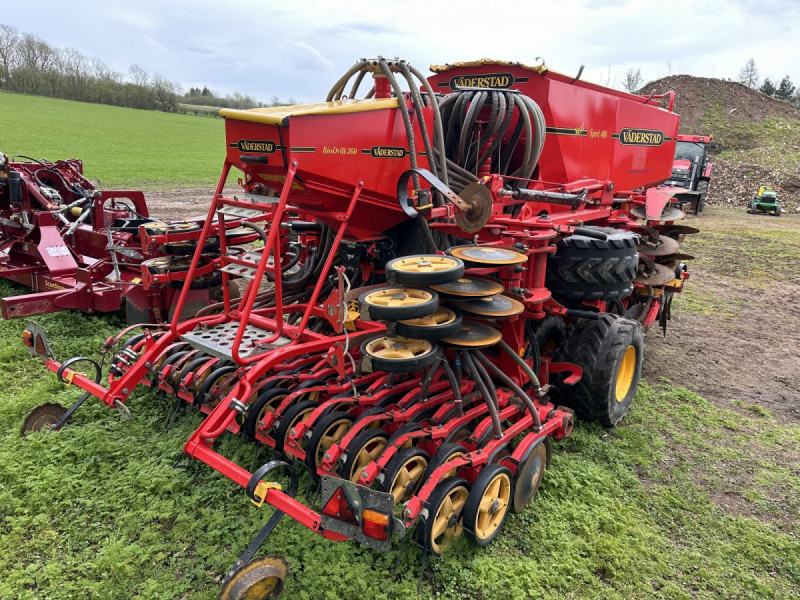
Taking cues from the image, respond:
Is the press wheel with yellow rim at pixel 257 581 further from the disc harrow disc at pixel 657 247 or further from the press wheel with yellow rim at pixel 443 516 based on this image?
the disc harrow disc at pixel 657 247

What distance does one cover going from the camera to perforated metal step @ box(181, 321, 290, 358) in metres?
3.31

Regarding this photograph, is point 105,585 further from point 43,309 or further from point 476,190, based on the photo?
point 43,309

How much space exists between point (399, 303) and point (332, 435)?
0.91 meters

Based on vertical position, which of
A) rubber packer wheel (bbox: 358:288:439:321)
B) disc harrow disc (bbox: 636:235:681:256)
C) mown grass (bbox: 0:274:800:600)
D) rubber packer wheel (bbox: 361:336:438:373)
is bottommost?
mown grass (bbox: 0:274:800:600)

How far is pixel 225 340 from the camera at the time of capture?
3527mm

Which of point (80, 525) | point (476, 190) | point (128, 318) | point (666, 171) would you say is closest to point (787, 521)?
point (476, 190)

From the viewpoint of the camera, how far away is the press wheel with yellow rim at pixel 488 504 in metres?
2.80

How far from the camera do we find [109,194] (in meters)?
6.41

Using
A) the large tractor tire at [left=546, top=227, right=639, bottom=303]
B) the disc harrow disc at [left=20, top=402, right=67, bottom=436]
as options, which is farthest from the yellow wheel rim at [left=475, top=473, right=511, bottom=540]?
the disc harrow disc at [left=20, top=402, right=67, bottom=436]

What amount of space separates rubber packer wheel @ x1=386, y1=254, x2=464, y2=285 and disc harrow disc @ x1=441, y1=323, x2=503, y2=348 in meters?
0.36

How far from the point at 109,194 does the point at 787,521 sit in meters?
6.98

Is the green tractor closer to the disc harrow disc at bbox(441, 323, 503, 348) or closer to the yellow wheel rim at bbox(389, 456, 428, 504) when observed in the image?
the disc harrow disc at bbox(441, 323, 503, 348)

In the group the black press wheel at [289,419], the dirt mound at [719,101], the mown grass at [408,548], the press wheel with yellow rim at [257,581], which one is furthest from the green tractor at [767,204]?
the press wheel with yellow rim at [257,581]

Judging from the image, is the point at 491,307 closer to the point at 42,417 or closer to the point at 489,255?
the point at 489,255
